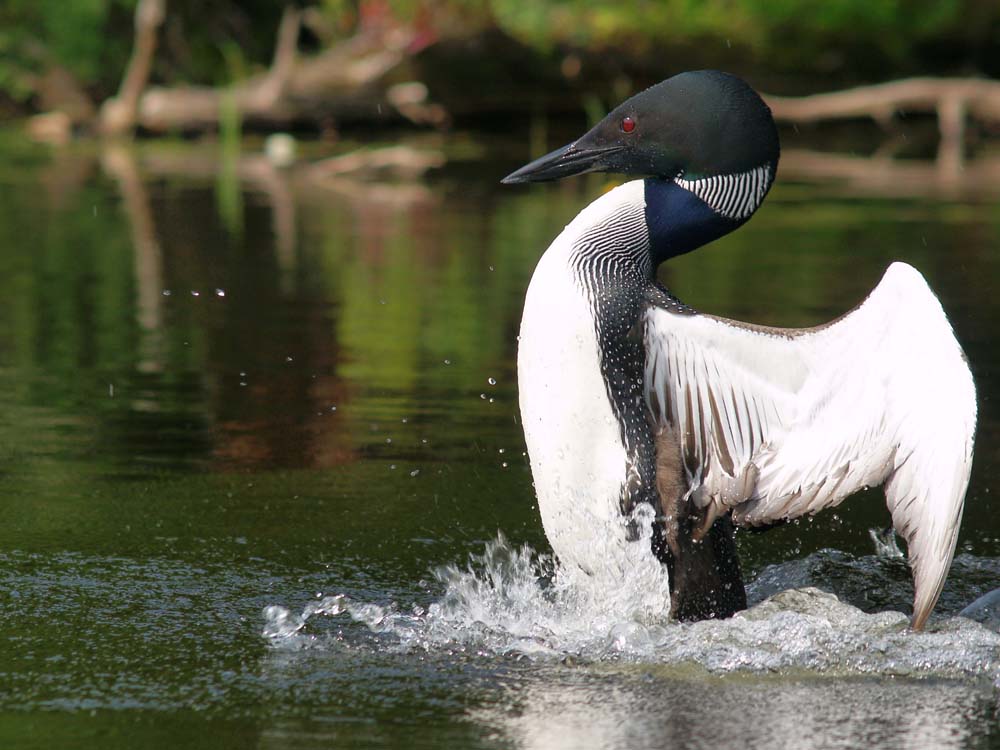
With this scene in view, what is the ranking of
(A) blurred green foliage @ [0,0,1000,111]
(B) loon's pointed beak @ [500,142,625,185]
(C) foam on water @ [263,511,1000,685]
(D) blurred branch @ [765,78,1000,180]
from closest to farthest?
(C) foam on water @ [263,511,1000,685], (B) loon's pointed beak @ [500,142,625,185], (D) blurred branch @ [765,78,1000,180], (A) blurred green foliage @ [0,0,1000,111]

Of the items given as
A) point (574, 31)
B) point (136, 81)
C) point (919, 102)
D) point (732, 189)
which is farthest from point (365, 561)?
point (574, 31)

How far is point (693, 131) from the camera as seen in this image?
15.1 ft

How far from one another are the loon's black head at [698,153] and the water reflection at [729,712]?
4.05ft

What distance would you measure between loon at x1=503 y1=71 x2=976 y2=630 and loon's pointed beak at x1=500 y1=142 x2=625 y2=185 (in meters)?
0.01

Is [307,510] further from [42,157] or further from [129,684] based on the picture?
[42,157]

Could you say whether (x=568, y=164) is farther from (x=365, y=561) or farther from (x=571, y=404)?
(x=365, y=561)

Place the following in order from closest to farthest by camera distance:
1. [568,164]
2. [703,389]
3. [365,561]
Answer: [703,389] < [568,164] < [365,561]

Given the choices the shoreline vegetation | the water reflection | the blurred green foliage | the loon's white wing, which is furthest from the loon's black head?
the blurred green foliage

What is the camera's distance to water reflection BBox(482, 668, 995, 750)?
366cm

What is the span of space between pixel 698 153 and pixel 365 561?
164 centimetres

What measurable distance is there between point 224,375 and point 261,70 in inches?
831

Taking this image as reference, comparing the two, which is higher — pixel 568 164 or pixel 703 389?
→ pixel 568 164

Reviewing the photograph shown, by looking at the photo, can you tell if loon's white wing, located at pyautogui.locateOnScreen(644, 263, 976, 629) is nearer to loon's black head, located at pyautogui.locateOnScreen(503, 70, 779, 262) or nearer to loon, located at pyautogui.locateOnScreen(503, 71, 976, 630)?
loon, located at pyautogui.locateOnScreen(503, 71, 976, 630)

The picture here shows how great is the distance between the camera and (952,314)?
407 inches
